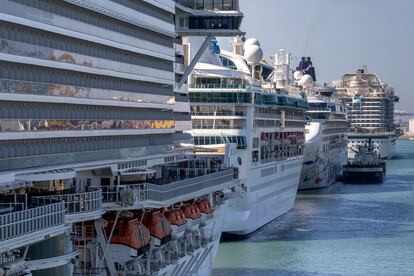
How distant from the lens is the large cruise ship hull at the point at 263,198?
5794 cm

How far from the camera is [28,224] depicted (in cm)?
2241

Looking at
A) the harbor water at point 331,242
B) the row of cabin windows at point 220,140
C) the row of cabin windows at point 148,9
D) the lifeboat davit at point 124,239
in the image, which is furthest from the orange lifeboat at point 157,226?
the row of cabin windows at point 220,140

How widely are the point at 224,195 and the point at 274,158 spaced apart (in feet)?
Answer: 75.4

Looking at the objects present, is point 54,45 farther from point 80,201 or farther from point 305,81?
point 305,81

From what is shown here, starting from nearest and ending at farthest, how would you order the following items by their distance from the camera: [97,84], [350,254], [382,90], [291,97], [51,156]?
[51,156] → [97,84] → [350,254] → [291,97] → [382,90]

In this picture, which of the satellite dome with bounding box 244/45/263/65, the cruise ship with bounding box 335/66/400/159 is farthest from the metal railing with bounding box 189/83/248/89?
the cruise ship with bounding box 335/66/400/159

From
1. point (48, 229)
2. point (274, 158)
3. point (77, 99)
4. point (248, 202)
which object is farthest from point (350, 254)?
point (48, 229)

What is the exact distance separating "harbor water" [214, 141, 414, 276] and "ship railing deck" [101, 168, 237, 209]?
7767mm

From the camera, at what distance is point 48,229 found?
23.2 m

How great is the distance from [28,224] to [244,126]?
129ft

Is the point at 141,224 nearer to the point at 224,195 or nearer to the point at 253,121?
the point at 224,195

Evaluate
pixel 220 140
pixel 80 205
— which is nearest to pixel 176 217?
pixel 80 205

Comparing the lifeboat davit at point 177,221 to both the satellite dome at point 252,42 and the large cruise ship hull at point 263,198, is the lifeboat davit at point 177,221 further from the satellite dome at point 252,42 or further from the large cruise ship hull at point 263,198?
the satellite dome at point 252,42

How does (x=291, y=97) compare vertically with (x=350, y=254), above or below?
above
